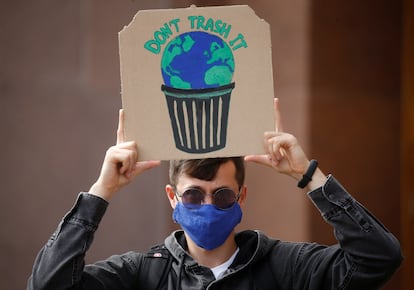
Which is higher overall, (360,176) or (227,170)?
(227,170)

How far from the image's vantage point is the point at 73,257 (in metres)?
3.53

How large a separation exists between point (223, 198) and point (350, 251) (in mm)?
585

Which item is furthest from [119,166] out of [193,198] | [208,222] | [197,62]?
[197,62]

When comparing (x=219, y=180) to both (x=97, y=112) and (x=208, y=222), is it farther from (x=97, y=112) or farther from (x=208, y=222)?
(x=97, y=112)

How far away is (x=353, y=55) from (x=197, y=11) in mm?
3064

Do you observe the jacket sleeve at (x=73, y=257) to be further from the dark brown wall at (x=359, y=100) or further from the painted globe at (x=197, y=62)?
the dark brown wall at (x=359, y=100)

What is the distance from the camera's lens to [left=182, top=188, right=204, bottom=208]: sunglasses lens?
368 centimetres

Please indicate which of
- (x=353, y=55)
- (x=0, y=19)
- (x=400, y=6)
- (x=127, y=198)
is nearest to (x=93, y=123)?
(x=127, y=198)

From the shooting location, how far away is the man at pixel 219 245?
3.52 meters

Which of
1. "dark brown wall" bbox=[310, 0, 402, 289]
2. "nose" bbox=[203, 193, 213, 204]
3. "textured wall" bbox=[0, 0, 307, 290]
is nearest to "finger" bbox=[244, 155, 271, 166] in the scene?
"nose" bbox=[203, 193, 213, 204]

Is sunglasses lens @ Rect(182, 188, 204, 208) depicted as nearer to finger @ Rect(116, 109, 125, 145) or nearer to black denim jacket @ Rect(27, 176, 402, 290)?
black denim jacket @ Rect(27, 176, 402, 290)

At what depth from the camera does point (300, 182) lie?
12.0 feet

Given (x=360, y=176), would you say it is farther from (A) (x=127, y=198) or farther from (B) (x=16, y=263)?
(B) (x=16, y=263)

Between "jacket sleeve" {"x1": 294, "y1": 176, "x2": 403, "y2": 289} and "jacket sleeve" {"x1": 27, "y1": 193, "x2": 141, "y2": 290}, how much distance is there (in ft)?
2.81
